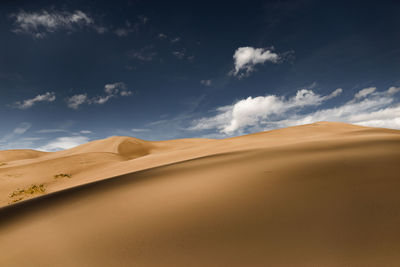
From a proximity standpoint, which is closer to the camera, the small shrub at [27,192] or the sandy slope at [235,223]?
the sandy slope at [235,223]

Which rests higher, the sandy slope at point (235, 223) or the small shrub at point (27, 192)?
the small shrub at point (27, 192)

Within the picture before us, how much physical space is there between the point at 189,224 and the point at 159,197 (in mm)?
1244

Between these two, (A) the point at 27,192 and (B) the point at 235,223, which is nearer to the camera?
(B) the point at 235,223

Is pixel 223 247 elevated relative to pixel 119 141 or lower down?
lower down

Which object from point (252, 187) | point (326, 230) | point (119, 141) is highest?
point (119, 141)

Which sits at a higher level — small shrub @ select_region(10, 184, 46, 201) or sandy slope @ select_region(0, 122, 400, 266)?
small shrub @ select_region(10, 184, 46, 201)

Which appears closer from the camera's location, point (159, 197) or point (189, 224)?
point (189, 224)

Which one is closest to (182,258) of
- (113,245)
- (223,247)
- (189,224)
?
(223,247)

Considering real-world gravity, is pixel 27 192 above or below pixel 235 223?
above

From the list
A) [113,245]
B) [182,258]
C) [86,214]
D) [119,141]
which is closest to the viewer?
[182,258]

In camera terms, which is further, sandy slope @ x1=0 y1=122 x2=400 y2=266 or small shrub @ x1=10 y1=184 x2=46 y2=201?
small shrub @ x1=10 y1=184 x2=46 y2=201

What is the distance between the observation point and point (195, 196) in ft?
10.9

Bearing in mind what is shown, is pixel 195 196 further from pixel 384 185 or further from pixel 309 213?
pixel 384 185

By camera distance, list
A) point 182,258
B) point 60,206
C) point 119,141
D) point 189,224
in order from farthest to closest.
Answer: point 119,141 < point 60,206 < point 189,224 < point 182,258
